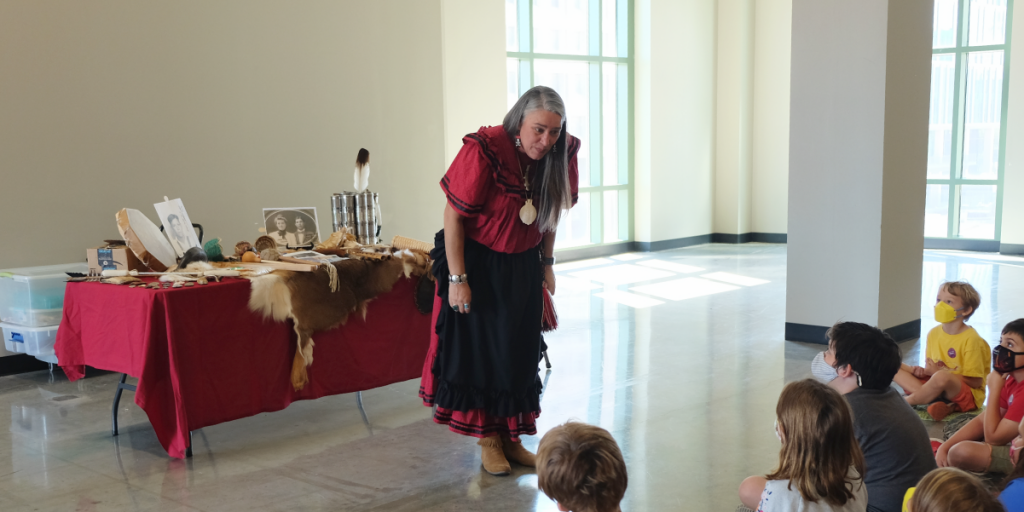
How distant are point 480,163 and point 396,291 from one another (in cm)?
123

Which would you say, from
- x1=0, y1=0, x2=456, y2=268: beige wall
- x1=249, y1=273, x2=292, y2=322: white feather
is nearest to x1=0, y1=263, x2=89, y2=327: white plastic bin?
x1=0, y1=0, x2=456, y2=268: beige wall

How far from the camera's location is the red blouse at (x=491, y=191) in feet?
9.80

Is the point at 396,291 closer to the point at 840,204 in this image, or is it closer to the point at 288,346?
the point at 288,346

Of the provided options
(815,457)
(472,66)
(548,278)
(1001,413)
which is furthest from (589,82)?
(815,457)

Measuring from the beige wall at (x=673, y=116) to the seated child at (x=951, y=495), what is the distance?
31.7 ft

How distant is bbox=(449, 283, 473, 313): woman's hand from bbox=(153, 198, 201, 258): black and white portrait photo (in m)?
1.55

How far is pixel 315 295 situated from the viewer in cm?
366

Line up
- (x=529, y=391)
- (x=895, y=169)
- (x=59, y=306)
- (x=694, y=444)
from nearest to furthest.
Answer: (x=529, y=391)
(x=694, y=444)
(x=59, y=306)
(x=895, y=169)

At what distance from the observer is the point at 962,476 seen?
163 centimetres

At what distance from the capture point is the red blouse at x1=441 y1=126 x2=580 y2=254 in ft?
9.80

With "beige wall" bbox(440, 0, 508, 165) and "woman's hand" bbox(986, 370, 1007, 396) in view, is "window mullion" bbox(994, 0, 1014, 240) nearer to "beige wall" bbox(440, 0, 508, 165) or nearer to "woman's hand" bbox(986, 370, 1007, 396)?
"beige wall" bbox(440, 0, 508, 165)

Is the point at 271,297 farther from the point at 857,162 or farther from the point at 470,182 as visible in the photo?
the point at 857,162

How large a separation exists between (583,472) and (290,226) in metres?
3.25

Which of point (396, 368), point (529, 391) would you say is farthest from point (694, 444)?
point (396, 368)
